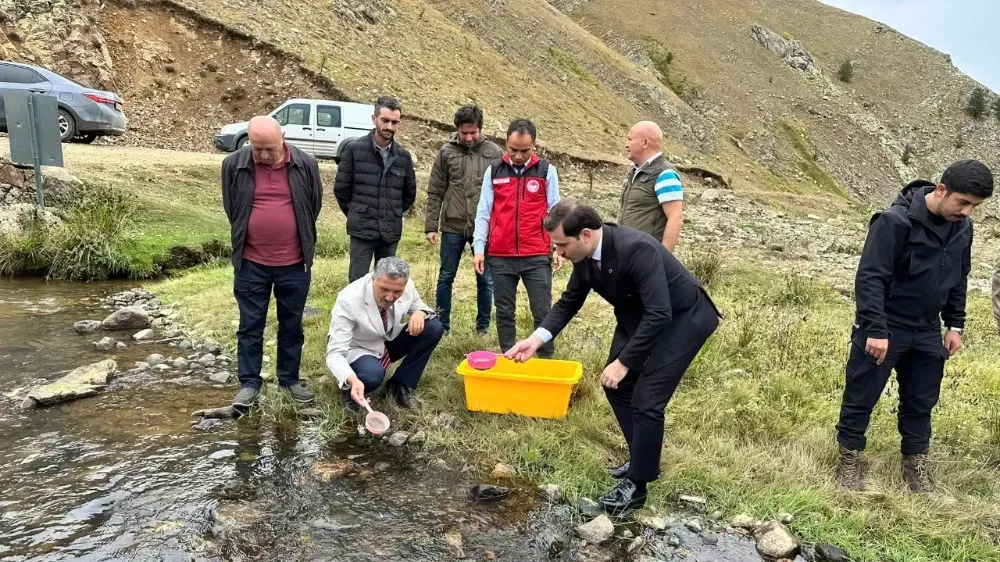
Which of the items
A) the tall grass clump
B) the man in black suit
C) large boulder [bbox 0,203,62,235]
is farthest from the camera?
large boulder [bbox 0,203,62,235]

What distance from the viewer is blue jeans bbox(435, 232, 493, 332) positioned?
5.51 m

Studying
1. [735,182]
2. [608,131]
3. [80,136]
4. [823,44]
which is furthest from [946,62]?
[80,136]

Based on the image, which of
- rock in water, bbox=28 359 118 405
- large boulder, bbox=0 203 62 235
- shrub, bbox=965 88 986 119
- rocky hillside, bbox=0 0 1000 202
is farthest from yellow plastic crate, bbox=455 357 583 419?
shrub, bbox=965 88 986 119

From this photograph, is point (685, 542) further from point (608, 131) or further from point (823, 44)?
point (823, 44)

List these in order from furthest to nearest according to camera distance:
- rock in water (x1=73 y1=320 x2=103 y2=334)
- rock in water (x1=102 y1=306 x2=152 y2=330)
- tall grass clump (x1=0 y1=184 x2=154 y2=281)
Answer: tall grass clump (x1=0 y1=184 x2=154 y2=281), rock in water (x1=102 y1=306 x2=152 y2=330), rock in water (x1=73 y1=320 x2=103 y2=334)

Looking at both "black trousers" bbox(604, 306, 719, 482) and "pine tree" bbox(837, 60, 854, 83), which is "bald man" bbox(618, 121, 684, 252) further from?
"pine tree" bbox(837, 60, 854, 83)

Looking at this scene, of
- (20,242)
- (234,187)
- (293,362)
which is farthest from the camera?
(20,242)

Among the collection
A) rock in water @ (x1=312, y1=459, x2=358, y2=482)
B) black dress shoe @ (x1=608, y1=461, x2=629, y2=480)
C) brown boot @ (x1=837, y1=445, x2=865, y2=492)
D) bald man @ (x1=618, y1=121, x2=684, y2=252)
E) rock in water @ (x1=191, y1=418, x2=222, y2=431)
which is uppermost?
bald man @ (x1=618, y1=121, x2=684, y2=252)

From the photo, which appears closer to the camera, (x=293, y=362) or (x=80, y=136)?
(x=293, y=362)

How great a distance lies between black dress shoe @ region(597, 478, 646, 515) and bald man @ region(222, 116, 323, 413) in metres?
2.24

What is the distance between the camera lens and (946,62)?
2427 inches

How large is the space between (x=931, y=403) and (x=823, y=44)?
67.9m

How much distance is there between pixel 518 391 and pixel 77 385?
3104mm

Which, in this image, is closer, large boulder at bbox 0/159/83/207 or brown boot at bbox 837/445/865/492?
brown boot at bbox 837/445/865/492
